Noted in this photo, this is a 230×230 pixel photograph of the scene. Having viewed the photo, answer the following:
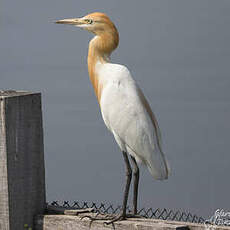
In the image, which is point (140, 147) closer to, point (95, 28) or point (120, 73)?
point (120, 73)

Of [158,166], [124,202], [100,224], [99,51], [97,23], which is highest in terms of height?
[97,23]

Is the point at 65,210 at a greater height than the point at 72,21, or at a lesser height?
lesser

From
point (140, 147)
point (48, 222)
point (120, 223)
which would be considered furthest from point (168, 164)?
point (48, 222)

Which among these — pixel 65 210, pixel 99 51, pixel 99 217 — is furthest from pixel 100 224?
pixel 99 51

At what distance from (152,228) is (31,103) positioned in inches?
51.7

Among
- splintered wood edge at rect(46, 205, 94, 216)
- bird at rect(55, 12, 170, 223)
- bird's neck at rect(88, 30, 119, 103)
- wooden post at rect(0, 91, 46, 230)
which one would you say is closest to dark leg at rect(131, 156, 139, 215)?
bird at rect(55, 12, 170, 223)

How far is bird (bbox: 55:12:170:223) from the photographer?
14.7ft

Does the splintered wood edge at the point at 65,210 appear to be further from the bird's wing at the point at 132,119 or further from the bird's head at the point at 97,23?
the bird's head at the point at 97,23

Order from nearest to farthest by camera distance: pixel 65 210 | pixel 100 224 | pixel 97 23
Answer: pixel 100 224 < pixel 97 23 < pixel 65 210

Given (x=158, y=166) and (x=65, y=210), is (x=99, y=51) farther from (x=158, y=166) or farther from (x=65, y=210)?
(x=65, y=210)

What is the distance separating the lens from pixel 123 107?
449 centimetres

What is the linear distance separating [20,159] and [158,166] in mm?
1007

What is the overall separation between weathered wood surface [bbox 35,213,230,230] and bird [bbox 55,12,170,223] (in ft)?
0.34

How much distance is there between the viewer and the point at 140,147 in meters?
4.52
